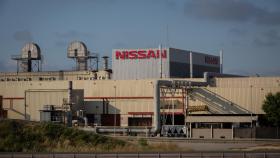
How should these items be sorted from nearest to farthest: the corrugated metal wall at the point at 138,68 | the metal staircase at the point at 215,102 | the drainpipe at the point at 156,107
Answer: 1. the drainpipe at the point at 156,107
2. the metal staircase at the point at 215,102
3. the corrugated metal wall at the point at 138,68

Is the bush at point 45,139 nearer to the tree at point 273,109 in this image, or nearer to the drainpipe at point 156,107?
the drainpipe at point 156,107

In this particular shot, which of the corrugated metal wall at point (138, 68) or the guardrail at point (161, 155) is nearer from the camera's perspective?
the guardrail at point (161, 155)

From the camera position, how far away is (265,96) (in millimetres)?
83688

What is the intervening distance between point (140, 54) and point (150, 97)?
38.7ft

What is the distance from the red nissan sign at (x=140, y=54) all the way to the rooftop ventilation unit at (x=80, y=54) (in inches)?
818

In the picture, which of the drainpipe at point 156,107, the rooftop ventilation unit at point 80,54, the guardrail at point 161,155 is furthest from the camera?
the rooftop ventilation unit at point 80,54

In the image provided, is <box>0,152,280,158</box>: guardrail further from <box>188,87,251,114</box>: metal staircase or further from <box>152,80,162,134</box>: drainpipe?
<box>188,87,251,114</box>: metal staircase

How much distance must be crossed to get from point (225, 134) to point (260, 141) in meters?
8.67

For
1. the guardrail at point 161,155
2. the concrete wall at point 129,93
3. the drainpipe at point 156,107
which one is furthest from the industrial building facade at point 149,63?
the guardrail at point 161,155

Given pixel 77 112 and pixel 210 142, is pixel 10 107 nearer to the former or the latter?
pixel 77 112

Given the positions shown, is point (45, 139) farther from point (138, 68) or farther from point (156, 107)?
point (138, 68)

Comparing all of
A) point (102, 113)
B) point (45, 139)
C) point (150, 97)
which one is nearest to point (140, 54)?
point (150, 97)

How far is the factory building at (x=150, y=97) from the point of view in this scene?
84.2 meters

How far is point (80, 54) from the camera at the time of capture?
125 m
